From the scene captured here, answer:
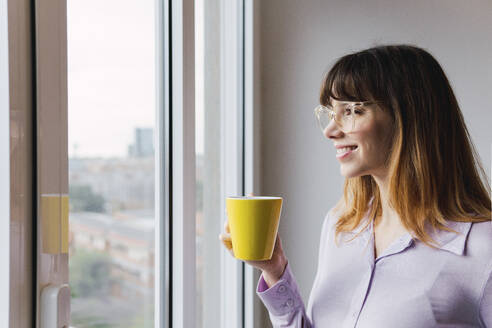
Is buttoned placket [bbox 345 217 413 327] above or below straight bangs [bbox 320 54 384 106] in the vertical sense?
below

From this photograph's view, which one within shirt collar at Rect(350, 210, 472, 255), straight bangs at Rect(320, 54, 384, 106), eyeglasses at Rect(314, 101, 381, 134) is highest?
straight bangs at Rect(320, 54, 384, 106)

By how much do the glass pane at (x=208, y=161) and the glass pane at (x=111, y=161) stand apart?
0.17 metres

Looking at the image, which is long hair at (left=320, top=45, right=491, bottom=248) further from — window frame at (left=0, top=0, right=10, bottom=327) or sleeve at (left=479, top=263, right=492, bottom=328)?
window frame at (left=0, top=0, right=10, bottom=327)

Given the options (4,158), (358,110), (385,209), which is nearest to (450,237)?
(385,209)

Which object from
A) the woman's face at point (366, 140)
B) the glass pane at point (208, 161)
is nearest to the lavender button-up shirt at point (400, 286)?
the woman's face at point (366, 140)

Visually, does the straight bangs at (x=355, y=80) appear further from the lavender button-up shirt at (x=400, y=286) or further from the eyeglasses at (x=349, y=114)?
the lavender button-up shirt at (x=400, y=286)

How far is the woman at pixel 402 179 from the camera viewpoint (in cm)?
80

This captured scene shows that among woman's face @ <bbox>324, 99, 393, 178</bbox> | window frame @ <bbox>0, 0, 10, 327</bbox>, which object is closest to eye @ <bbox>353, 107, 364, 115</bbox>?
woman's face @ <bbox>324, 99, 393, 178</bbox>

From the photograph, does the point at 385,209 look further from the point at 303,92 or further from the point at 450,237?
the point at 303,92

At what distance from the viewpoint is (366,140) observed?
2.75 ft

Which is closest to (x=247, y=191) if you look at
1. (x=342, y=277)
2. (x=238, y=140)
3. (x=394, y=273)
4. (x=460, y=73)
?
(x=238, y=140)

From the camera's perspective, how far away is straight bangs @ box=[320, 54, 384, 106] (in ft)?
2.75

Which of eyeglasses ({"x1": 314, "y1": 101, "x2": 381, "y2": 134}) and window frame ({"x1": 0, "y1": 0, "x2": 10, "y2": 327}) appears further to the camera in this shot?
eyeglasses ({"x1": 314, "y1": 101, "x2": 381, "y2": 134})

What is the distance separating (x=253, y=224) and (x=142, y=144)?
33cm
